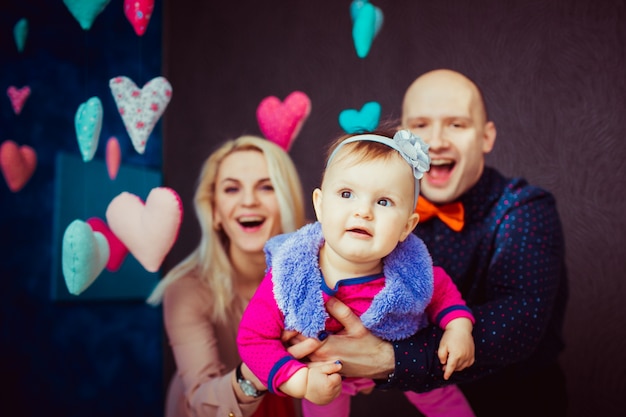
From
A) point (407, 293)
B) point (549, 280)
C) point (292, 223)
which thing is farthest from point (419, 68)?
point (407, 293)

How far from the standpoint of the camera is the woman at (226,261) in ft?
5.94

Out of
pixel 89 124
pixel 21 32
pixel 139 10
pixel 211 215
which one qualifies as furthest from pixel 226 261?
pixel 21 32

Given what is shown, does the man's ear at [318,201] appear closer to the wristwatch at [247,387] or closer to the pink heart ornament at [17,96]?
the wristwatch at [247,387]

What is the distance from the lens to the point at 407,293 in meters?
1.28

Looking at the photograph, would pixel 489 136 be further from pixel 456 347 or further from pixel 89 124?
pixel 89 124

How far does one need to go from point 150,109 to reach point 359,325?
92 cm

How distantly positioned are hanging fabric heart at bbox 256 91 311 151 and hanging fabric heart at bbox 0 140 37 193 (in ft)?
2.52

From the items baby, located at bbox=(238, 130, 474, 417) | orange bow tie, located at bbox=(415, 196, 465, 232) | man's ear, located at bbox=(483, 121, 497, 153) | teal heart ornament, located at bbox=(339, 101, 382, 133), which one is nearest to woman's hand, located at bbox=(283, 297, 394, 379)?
baby, located at bbox=(238, 130, 474, 417)

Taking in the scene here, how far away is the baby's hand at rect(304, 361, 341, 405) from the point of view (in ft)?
3.88

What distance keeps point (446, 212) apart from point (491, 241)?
15 centimetres

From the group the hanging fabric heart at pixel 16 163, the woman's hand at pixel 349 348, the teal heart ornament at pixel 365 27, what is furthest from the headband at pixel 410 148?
the hanging fabric heart at pixel 16 163

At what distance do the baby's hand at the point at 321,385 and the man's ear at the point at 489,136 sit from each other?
0.90m

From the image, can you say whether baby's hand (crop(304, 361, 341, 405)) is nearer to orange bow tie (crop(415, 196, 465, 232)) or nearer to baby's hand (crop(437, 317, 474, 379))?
baby's hand (crop(437, 317, 474, 379))

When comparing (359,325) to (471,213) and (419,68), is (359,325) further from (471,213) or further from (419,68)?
(419,68)
